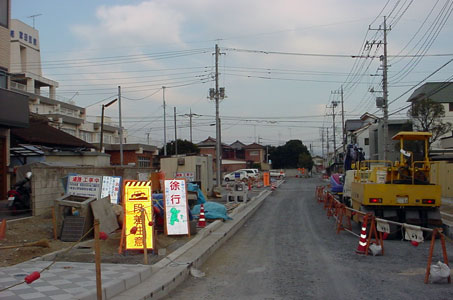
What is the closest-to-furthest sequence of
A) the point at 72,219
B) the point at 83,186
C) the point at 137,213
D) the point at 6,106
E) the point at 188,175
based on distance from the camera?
the point at 137,213 < the point at 72,219 < the point at 83,186 < the point at 6,106 < the point at 188,175

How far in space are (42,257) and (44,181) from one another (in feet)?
17.7

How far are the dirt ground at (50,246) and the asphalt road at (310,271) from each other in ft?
4.63

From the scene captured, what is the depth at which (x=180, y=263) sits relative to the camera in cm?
934

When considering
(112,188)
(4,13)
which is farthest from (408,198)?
(4,13)

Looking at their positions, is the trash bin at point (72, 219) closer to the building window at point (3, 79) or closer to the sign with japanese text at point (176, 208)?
the sign with japanese text at point (176, 208)

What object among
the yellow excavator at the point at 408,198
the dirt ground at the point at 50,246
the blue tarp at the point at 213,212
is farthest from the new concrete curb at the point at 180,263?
the yellow excavator at the point at 408,198

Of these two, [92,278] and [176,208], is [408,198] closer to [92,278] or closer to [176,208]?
[176,208]

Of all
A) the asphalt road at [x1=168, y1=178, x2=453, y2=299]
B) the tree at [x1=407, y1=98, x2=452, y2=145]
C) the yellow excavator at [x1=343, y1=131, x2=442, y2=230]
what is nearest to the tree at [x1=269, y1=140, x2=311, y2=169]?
the tree at [x1=407, y1=98, x2=452, y2=145]

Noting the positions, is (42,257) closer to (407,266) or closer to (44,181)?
(44,181)

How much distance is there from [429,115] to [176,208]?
28160 mm

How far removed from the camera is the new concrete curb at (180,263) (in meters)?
7.23

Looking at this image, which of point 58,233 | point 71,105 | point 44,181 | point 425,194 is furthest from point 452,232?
point 71,105

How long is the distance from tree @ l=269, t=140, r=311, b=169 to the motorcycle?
103m

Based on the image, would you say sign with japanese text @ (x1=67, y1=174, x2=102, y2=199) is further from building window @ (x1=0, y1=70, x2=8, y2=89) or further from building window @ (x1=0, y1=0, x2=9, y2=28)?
building window @ (x1=0, y1=0, x2=9, y2=28)
